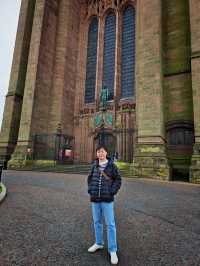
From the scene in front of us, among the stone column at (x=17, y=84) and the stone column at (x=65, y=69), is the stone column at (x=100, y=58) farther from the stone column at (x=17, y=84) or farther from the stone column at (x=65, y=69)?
the stone column at (x=17, y=84)

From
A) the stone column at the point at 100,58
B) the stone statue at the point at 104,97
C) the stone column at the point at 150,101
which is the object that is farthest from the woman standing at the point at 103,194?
the stone column at the point at 100,58

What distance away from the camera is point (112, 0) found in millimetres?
21047

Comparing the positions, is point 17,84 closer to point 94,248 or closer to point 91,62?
point 91,62

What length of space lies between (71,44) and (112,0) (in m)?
6.38

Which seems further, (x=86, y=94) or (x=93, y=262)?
(x=86, y=94)

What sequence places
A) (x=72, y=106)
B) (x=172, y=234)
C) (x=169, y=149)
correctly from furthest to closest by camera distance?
(x=72, y=106) → (x=169, y=149) → (x=172, y=234)

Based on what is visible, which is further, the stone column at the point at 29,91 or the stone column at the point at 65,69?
the stone column at the point at 65,69

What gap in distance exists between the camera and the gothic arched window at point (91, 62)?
796 inches

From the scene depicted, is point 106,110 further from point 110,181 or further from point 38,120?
point 110,181

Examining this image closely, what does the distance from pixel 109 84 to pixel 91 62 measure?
12.2 feet

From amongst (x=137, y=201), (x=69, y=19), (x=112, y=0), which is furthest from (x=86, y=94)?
(x=137, y=201)

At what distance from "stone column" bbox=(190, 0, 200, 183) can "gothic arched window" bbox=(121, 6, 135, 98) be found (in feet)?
19.8

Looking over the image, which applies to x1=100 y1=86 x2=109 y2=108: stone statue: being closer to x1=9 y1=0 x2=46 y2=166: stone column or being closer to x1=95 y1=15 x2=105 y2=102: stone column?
x1=95 y1=15 x2=105 y2=102: stone column

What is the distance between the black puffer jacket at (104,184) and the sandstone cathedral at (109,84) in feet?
30.1
